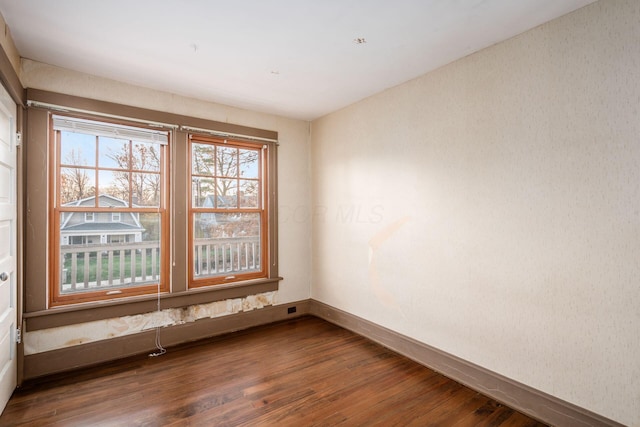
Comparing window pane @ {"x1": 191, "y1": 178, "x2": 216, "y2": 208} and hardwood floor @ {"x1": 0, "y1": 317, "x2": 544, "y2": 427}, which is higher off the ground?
window pane @ {"x1": 191, "y1": 178, "x2": 216, "y2": 208}

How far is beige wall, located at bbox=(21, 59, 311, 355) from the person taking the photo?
9.02 feet

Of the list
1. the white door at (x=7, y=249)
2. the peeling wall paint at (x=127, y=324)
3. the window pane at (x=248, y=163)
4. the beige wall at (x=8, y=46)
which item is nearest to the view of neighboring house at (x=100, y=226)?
the white door at (x=7, y=249)

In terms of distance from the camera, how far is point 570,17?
2.00m

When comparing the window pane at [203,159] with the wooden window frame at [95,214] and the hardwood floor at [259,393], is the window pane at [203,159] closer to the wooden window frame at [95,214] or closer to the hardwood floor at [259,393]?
the wooden window frame at [95,214]

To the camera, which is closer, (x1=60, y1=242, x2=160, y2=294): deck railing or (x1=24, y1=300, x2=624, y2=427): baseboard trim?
(x1=24, y1=300, x2=624, y2=427): baseboard trim

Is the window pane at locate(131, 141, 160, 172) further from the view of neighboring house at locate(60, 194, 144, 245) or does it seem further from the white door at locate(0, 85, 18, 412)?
the white door at locate(0, 85, 18, 412)

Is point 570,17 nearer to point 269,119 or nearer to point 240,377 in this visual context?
point 269,119

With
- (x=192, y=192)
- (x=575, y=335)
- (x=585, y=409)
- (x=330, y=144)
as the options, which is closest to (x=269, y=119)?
(x=330, y=144)

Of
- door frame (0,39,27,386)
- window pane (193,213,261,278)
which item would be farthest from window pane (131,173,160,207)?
door frame (0,39,27,386)

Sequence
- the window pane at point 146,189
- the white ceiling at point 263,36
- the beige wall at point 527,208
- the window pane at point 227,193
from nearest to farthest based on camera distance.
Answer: the beige wall at point 527,208 < the white ceiling at point 263,36 < the window pane at point 146,189 < the window pane at point 227,193

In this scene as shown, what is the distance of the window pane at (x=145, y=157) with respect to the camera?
3.20 metres

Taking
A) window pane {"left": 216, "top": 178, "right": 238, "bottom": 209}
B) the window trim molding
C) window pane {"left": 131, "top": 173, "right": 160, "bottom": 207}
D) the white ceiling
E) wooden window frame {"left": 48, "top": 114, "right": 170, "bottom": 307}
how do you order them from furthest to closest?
1. window pane {"left": 216, "top": 178, "right": 238, "bottom": 209}
2. window pane {"left": 131, "top": 173, "right": 160, "bottom": 207}
3. wooden window frame {"left": 48, "top": 114, "right": 170, "bottom": 307}
4. the window trim molding
5. the white ceiling

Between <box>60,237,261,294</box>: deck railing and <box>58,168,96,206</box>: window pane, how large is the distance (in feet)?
1.53

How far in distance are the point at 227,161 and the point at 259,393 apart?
2.59 m
